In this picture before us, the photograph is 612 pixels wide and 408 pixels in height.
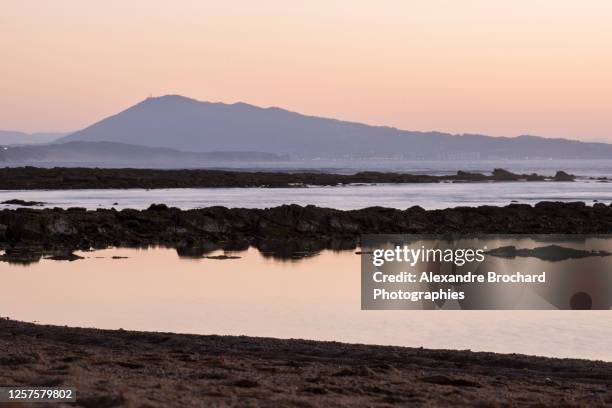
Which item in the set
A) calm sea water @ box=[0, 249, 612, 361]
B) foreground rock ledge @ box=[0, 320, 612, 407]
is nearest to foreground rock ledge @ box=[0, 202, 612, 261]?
calm sea water @ box=[0, 249, 612, 361]

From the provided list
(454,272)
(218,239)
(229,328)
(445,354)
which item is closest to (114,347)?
(229,328)

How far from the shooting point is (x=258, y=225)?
3469 centimetres

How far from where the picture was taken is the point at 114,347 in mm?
13930

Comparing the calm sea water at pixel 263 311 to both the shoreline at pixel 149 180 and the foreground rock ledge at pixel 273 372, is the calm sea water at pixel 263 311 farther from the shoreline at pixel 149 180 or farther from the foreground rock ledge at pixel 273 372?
the shoreline at pixel 149 180

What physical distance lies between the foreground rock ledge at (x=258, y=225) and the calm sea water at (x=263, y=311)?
453cm

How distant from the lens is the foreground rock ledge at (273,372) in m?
9.72

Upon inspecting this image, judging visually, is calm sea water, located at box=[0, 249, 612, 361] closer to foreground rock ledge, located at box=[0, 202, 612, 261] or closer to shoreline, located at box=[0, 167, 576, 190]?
foreground rock ledge, located at box=[0, 202, 612, 261]

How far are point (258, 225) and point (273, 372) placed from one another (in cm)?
2323

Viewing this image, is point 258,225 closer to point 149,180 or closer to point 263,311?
point 263,311

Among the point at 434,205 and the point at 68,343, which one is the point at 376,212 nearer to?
the point at 434,205

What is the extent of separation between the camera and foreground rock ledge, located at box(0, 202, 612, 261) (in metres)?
30.9

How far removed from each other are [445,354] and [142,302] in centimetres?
805

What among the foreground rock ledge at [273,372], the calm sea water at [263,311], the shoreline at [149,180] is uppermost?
the shoreline at [149,180]

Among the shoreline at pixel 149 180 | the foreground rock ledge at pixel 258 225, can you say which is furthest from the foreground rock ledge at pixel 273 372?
the shoreline at pixel 149 180
